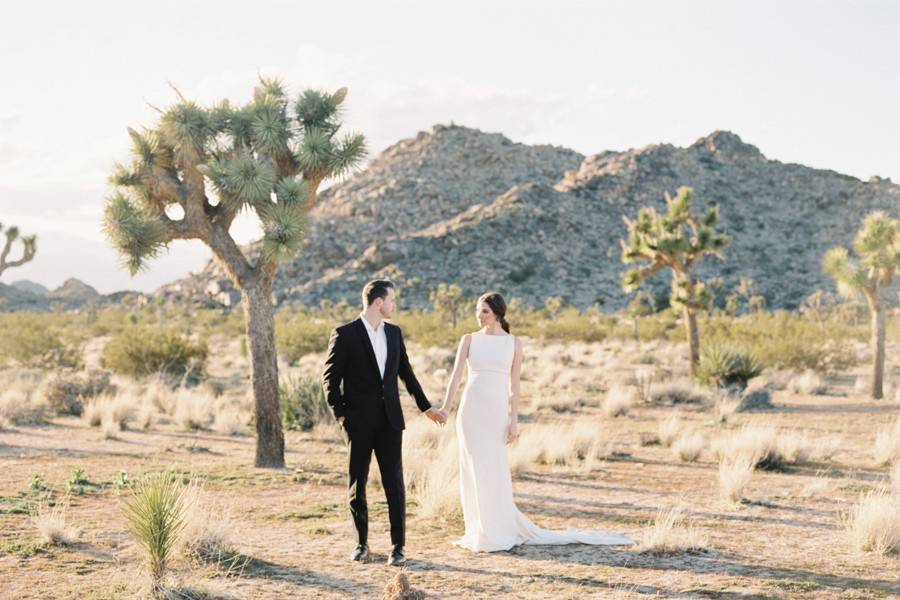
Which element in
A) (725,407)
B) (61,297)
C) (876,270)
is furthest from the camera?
(61,297)

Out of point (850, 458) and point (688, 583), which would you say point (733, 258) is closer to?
point (850, 458)

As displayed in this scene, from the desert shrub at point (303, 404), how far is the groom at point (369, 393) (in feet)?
28.8

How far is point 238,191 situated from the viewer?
1137 cm

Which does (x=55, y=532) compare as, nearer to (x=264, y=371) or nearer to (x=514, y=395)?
(x=514, y=395)

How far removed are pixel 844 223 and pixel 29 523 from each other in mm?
80925

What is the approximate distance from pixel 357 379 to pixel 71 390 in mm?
13538

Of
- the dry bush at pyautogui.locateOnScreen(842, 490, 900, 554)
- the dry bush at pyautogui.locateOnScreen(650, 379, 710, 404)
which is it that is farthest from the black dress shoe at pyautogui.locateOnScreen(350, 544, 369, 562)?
the dry bush at pyautogui.locateOnScreen(650, 379, 710, 404)

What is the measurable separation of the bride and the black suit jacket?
2.23 ft

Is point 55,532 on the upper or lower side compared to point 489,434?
lower

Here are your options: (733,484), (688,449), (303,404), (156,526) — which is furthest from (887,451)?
(156,526)

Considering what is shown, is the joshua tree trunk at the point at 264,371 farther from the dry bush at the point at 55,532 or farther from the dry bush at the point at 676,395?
the dry bush at the point at 676,395

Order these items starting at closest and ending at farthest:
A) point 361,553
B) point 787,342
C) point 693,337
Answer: point 361,553
point 693,337
point 787,342

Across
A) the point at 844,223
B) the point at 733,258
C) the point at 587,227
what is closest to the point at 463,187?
the point at 587,227

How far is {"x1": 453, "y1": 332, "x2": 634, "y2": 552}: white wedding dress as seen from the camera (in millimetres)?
6918
